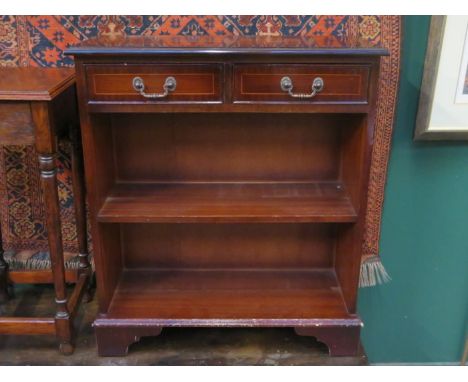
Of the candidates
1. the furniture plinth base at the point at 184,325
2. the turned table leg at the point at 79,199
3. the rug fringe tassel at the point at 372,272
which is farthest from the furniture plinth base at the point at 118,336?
the rug fringe tassel at the point at 372,272

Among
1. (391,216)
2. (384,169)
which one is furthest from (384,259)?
(384,169)

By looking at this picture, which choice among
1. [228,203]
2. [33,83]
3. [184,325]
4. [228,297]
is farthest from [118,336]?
[33,83]

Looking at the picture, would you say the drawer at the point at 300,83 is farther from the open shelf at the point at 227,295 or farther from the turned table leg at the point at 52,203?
the open shelf at the point at 227,295

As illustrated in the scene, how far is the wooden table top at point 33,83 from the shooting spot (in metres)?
1.20

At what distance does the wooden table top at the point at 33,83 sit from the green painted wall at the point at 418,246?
106 centimetres

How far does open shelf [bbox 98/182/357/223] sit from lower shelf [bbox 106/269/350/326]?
0.30 m

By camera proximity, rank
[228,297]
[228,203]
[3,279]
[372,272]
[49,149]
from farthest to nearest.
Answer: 1. [372,272]
2. [3,279]
3. [228,297]
4. [228,203]
5. [49,149]

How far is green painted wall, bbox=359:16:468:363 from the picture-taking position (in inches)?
68.6

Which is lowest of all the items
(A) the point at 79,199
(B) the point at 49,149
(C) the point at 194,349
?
(C) the point at 194,349

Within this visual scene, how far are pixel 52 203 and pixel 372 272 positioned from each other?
44.9 inches

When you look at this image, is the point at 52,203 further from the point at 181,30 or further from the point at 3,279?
the point at 181,30

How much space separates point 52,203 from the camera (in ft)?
4.33

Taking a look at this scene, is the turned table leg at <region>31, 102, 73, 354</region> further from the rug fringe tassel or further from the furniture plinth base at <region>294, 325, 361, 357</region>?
the rug fringe tassel

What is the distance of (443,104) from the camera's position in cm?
171
